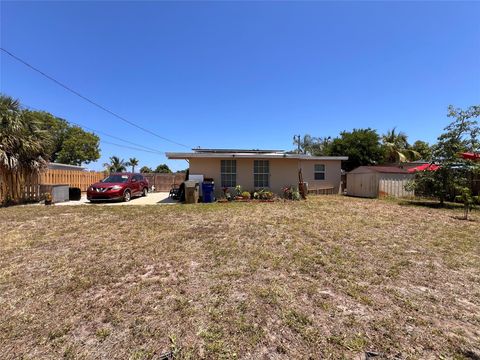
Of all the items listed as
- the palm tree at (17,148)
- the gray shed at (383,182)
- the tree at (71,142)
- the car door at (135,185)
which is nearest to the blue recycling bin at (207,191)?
the car door at (135,185)

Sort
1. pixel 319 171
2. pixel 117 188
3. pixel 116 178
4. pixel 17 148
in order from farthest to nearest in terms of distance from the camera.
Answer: pixel 319 171, pixel 116 178, pixel 117 188, pixel 17 148

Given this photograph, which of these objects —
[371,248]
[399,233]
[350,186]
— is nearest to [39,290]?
[371,248]

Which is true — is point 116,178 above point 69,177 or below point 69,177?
below

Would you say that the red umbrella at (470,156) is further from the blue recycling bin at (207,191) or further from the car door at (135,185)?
the car door at (135,185)

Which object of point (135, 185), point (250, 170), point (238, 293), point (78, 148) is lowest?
point (238, 293)

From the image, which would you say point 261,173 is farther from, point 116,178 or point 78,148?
point 78,148

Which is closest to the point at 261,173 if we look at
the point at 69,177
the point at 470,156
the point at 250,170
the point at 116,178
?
the point at 250,170

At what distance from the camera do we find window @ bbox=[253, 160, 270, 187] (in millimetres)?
13891

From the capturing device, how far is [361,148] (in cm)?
2611

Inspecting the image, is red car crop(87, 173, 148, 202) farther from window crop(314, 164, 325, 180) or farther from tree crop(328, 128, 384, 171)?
tree crop(328, 128, 384, 171)

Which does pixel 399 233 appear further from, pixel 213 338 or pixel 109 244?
pixel 109 244

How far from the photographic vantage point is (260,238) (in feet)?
19.6

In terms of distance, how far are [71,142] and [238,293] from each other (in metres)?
46.1

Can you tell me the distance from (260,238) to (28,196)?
41.3ft
